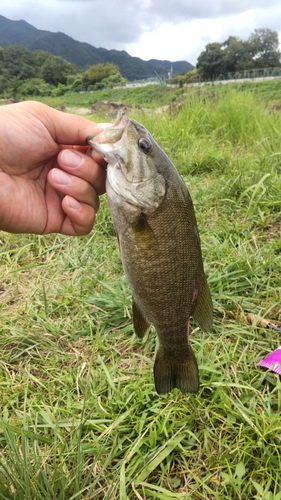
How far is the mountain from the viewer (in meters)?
144

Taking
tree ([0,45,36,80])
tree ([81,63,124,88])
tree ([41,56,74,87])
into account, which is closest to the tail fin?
tree ([81,63,124,88])

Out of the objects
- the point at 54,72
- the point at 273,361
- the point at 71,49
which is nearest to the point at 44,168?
the point at 273,361

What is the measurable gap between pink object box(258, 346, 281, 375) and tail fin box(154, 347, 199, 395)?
2.27 ft

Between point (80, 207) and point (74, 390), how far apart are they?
1.06 m

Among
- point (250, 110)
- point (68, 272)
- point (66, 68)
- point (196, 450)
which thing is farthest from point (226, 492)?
point (66, 68)

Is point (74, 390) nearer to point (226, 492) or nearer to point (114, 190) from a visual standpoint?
point (226, 492)

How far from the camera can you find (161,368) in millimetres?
1475

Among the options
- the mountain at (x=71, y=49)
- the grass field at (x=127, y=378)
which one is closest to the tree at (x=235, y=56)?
the grass field at (x=127, y=378)

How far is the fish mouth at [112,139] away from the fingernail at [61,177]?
11.6 inches

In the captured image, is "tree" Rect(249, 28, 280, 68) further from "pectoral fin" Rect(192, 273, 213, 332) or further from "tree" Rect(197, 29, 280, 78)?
"pectoral fin" Rect(192, 273, 213, 332)

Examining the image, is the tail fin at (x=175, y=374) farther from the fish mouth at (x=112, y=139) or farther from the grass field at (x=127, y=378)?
the fish mouth at (x=112, y=139)

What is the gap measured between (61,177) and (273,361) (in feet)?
4.83

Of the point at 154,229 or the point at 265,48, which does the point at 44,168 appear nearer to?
the point at 154,229

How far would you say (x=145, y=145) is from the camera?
134cm
